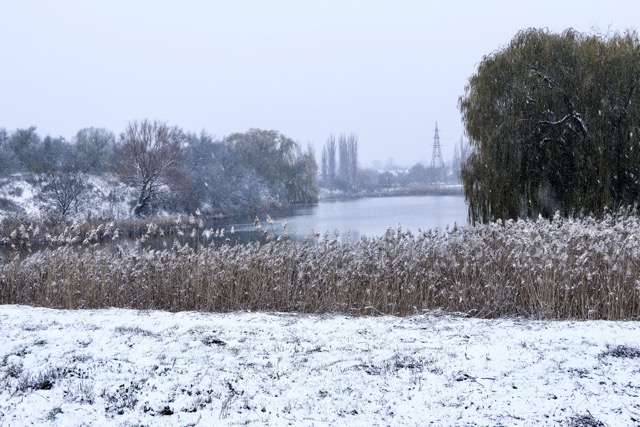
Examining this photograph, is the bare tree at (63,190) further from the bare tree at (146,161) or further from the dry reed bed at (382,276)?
the dry reed bed at (382,276)

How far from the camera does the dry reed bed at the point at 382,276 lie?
6.73 m

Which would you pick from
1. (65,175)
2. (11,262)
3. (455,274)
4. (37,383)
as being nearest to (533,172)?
(455,274)

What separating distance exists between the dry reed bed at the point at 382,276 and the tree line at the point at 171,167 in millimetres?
21410

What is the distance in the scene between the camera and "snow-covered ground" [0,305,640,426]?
12.3 ft

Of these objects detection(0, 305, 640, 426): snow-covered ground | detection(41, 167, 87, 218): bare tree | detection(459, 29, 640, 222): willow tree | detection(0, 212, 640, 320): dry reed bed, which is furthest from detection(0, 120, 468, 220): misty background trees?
detection(0, 305, 640, 426): snow-covered ground

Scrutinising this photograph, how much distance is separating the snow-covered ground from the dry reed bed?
0.95 metres

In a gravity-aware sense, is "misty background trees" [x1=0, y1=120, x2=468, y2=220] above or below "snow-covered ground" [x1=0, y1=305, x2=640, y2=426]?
above

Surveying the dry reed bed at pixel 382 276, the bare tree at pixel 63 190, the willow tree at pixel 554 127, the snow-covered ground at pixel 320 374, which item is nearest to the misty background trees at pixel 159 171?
the bare tree at pixel 63 190

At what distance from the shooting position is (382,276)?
757 centimetres

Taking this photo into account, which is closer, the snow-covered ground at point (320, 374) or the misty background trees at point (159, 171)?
the snow-covered ground at point (320, 374)

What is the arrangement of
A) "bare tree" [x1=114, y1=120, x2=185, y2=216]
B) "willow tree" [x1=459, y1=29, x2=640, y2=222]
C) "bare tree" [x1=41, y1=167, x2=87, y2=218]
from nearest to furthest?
"willow tree" [x1=459, y1=29, x2=640, y2=222]
"bare tree" [x1=41, y1=167, x2=87, y2=218]
"bare tree" [x1=114, y1=120, x2=185, y2=216]

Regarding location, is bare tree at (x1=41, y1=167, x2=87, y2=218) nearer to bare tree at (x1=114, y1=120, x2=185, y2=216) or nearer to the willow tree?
bare tree at (x1=114, y1=120, x2=185, y2=216)

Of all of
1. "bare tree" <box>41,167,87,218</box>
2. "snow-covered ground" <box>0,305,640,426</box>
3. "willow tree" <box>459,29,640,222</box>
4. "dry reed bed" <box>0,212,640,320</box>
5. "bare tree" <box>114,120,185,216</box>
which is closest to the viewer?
"snow-covered ground" <box>0,305,640,426</box>

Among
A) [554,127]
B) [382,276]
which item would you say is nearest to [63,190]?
[554,127]
